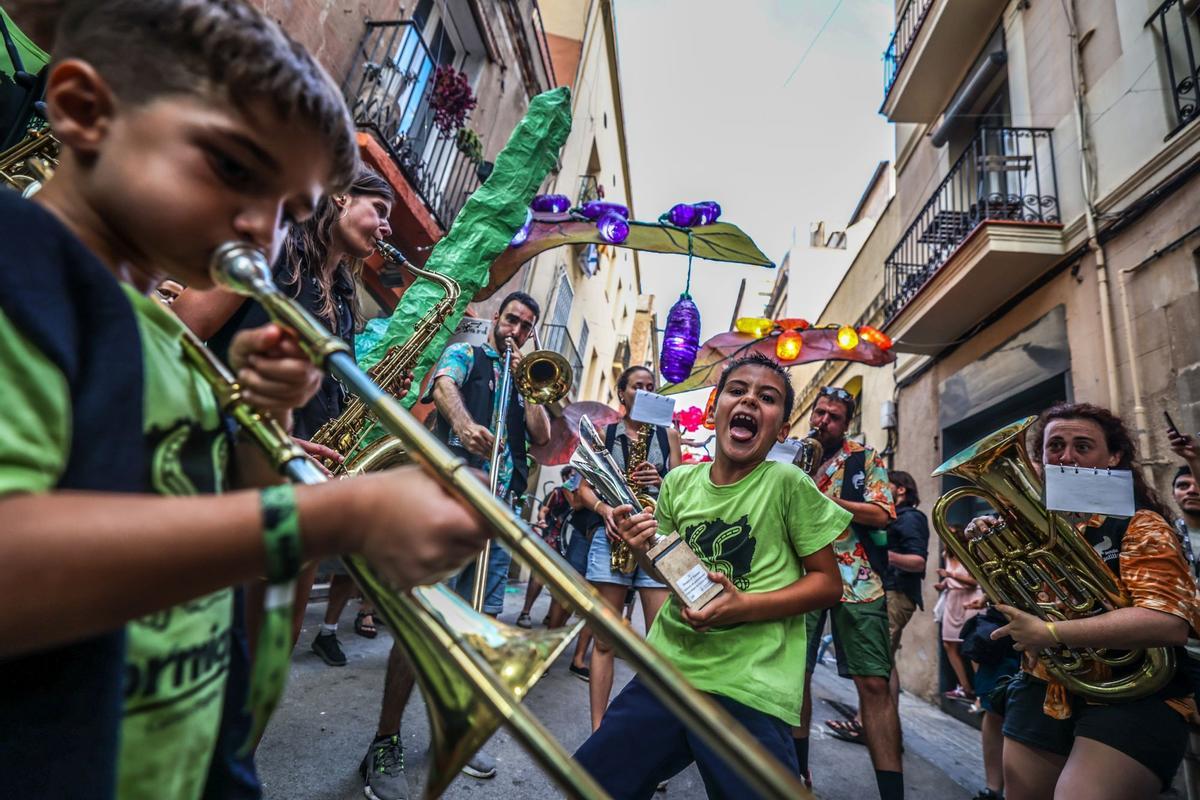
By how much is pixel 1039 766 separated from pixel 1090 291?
5.12m

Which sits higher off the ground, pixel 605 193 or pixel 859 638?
pixel 605 193

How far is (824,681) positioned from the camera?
652cm

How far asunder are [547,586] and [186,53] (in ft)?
2.49

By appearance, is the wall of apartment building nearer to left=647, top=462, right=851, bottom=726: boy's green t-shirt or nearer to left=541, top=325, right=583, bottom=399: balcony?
left=541, top=325, right=583, bottom=399: balcony

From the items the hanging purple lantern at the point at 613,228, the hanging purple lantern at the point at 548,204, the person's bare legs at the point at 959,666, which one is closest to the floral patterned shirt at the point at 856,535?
the person's bare legs at the point at 959,666

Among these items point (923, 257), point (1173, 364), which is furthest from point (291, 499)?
point (923, 257)

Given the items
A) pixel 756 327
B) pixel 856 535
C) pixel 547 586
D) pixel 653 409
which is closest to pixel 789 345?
pixel 756 327

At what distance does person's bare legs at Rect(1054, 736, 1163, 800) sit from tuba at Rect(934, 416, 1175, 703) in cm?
19

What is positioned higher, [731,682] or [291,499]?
[291,499]

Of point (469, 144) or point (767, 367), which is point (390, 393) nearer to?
point (767, 367)

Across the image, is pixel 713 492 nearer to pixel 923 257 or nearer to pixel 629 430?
pixel 629 430

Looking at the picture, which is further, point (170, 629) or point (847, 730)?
point (847, 730)

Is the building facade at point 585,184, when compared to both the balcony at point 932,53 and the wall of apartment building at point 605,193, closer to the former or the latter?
the wall of apartment building at point 605,193

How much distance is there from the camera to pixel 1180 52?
5086mm
